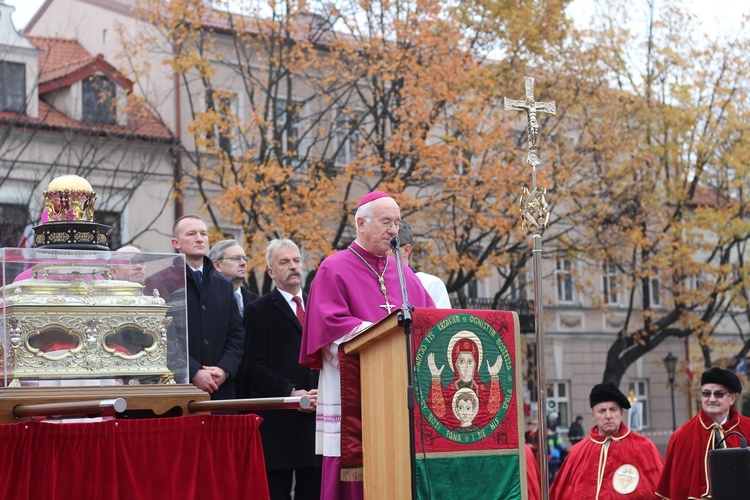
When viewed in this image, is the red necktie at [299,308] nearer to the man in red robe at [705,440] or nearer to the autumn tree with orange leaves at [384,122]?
the man in red robe at [705,440]

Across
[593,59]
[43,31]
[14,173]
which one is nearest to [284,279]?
[14,173]

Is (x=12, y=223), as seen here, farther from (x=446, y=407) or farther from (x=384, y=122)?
(x=446, y=407)

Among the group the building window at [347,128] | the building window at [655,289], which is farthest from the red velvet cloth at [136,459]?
the building window at [655,289]

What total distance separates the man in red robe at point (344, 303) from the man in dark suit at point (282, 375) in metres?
1.04

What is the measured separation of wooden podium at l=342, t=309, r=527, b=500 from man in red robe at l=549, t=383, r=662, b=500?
4.42m

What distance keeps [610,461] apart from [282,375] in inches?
143

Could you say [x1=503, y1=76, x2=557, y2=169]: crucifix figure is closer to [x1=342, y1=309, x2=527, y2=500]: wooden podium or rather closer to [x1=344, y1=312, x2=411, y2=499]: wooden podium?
[x1=342, y1=309, x2=527, y2=500]: wooden podium

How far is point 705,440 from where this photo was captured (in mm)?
10312

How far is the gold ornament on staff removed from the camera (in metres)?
7.77

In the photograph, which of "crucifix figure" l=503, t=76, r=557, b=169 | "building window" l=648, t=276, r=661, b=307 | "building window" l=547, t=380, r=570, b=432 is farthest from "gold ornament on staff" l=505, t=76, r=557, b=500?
"building window" l=547, t=380, r=570, b=432

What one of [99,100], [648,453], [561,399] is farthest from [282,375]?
[561,399]

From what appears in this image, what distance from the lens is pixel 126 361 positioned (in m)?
6.40

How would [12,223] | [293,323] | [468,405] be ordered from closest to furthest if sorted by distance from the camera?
[468,405] → [293,323] → [12,223]

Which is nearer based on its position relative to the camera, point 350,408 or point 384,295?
point 350,408
